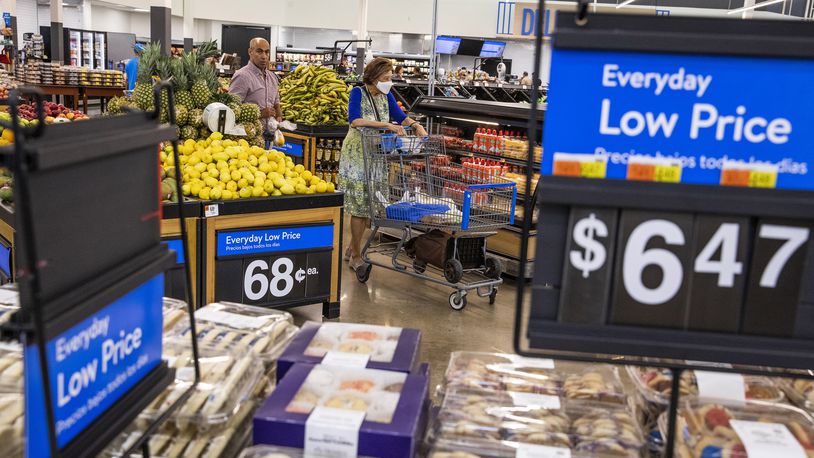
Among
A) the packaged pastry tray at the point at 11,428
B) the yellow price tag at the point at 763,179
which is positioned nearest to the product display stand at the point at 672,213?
the yellow price tag at the point at 763,179

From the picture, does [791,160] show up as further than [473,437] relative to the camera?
No

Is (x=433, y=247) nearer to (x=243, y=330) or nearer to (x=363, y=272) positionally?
(x=363, y=272)

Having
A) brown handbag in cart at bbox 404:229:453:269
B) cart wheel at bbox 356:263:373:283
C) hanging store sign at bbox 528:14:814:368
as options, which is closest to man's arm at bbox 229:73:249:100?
cart wheel at bbox 356:263:373:283

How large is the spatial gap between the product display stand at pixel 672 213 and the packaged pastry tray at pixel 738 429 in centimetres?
42

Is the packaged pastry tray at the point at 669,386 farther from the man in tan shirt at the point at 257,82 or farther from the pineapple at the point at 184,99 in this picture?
the man in tan shirt at the point at 257,82

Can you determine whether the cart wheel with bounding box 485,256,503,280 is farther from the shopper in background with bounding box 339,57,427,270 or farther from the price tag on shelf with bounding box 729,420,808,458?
the price tag on shelf with bounding box 729,420,808,458

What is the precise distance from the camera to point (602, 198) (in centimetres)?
121

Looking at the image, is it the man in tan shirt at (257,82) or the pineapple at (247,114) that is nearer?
the pineapple at (247,114)

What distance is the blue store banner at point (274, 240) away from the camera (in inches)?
175

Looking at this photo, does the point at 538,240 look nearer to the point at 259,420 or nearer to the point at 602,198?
the point at 602,198

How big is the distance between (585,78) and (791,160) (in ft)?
1.17

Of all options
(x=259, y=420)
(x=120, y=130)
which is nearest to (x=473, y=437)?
(x=259, y=420)

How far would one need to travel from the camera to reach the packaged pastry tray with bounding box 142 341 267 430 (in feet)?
5.58

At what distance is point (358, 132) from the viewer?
5.96m
